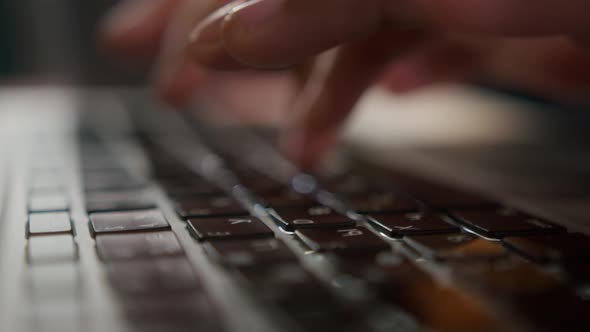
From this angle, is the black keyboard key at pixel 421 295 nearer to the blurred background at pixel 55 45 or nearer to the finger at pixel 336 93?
the finger at pixel 336 93

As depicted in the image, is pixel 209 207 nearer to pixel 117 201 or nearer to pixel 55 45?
pixel 117 201

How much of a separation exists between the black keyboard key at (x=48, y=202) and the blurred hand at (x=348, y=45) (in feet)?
0.46

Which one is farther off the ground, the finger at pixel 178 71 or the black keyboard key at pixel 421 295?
the finger at pixel 178 71

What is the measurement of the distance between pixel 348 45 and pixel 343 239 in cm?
35

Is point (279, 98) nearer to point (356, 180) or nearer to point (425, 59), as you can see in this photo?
point (425, 59)

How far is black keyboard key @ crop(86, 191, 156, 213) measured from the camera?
1.46ft

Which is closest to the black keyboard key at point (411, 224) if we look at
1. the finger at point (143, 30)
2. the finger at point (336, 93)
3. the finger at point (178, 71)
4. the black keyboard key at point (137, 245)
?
the black keyboard key at point (137, 245)

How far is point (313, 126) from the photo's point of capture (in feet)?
2.19

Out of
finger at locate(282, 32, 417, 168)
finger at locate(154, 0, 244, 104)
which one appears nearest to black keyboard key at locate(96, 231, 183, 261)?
finger at locate(282, 32, 417, 168)

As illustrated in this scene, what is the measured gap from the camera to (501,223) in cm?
41

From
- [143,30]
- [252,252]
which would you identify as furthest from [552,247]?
[143,30]

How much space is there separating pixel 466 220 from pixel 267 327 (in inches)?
8.1

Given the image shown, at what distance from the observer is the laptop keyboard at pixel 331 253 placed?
27cm

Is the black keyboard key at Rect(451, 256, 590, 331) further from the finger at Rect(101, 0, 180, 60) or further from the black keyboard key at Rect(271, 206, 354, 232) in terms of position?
the finger at Rect(101, 0, 180, 60)
